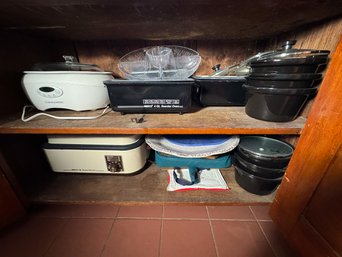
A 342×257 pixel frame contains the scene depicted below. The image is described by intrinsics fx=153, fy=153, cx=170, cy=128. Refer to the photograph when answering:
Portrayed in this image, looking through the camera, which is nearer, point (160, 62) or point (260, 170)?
point (260, 170)

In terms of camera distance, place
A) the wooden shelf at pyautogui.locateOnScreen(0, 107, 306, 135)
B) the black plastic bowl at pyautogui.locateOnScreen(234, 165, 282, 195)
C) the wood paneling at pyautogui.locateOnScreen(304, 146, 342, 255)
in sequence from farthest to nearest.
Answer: the black plastic bowl at pyautogui.locateOnScreen(234, 165, 282, 195), the wooden shelf at pyautogui.locateOnScreen(0, 107, 306, 135), the wood paneling at pyautogui.locateOnScreen(304, 146, 342, 255)

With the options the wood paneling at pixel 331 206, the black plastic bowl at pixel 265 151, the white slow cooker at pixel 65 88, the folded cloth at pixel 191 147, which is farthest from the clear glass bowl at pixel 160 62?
the wood paneling at pixel 331 206

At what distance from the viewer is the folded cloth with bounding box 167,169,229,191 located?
66cm

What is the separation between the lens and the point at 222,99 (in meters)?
0.66

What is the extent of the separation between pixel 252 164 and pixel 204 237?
12.3 inches

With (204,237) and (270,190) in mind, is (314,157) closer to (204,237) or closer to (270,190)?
(270,190)

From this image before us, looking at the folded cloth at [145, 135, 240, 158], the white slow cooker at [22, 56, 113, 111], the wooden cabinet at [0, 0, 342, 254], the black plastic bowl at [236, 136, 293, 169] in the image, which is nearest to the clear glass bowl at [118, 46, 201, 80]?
the wooden cabinet at [0, 0, 342, 254]

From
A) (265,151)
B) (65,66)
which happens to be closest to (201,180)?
(265,151)

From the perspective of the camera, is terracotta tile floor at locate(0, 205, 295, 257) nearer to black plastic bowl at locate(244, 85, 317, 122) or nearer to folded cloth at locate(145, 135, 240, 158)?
folded cloth at locate(145, 135, 240, 158)

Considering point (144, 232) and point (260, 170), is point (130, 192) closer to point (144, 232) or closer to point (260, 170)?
point (144, 232)

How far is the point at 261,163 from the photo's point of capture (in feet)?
1.82

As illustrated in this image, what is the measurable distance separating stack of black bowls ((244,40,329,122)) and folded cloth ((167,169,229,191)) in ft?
1.09

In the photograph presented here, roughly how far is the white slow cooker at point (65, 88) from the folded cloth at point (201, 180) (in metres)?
0.45

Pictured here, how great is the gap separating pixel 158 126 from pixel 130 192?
0.35m
